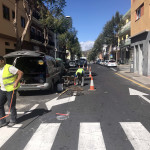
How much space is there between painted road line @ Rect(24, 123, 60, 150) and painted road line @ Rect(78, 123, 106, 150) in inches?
25.4

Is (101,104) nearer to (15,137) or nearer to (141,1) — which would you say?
(15,137)

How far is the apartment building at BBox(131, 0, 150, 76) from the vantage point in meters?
15.2

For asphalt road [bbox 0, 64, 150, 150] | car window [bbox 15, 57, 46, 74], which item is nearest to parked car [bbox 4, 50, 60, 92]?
car window [bbox 15, 57, 46, 74]

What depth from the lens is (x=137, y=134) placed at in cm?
398

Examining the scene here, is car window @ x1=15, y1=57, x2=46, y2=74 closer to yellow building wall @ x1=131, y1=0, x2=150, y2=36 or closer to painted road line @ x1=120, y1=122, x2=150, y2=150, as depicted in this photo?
painted road line @ x1=120, y1=122, x2=150, y2=150

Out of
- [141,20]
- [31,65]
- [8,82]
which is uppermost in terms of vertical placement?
[141,20]

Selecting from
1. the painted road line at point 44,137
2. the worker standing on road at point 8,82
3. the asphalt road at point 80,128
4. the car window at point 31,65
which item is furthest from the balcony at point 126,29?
the painted road line at point 44,137

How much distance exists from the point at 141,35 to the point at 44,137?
15685mm

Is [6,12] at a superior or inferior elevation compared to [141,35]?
superior

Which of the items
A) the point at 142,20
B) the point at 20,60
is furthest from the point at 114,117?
the point at 142,20

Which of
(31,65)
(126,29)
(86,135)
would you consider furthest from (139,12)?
(126,29)

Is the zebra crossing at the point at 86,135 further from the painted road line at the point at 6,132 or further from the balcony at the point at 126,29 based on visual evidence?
the balcony at the point at 126,29

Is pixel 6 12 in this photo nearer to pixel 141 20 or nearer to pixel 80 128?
pixel 141 20

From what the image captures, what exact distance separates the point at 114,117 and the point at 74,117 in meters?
1.20
